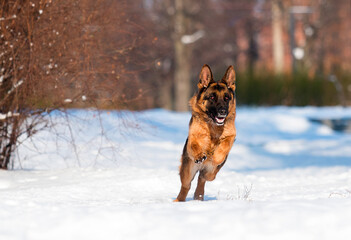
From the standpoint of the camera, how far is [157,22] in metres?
34.8

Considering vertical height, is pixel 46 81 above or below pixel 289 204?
above

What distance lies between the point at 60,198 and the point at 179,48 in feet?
75.1

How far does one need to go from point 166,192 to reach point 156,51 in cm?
2716

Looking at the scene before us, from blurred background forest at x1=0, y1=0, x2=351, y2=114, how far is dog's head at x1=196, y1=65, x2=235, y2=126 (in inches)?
101

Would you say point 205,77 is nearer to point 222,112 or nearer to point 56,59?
point 222,112

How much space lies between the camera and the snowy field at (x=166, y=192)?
480 cm

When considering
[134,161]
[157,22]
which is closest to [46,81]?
[134,161]

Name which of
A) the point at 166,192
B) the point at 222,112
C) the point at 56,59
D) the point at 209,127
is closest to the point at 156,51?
the point at 56,59

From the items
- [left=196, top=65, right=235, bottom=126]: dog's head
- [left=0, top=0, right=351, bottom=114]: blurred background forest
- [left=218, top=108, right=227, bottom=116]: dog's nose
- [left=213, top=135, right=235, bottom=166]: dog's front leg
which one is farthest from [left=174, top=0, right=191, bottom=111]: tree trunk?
[left=218, top=108, right=227, bottom=116]: dog's nose

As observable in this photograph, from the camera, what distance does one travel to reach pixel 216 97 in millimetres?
6492

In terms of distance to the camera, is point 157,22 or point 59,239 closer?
point 59,239

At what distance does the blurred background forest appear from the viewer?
903 centimetres

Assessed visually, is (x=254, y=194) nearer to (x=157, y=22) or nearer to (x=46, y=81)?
(x=46, y=81)

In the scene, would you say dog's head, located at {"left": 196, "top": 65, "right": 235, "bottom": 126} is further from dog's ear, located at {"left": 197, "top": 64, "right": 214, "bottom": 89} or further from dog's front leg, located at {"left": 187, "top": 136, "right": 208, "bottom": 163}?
dog's front leg, located at {"left": 187, "top": 136, "right": 208, "bottom": 163}
